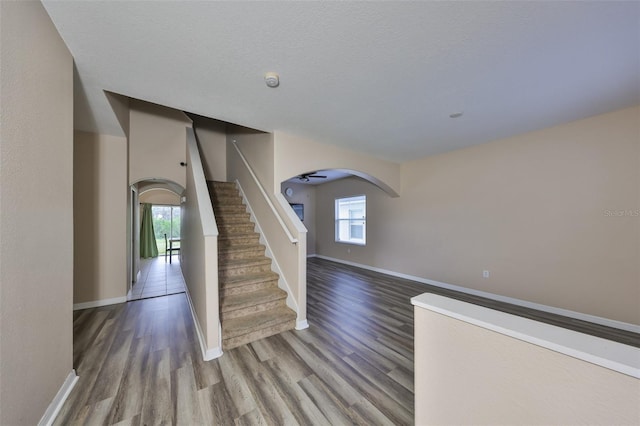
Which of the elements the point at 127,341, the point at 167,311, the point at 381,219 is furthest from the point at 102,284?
the point at 381,219

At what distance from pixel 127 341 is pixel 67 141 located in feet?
6.64

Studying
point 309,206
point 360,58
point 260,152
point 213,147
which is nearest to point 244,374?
point 360,58

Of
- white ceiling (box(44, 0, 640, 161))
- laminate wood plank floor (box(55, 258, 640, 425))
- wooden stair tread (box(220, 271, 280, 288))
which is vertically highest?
white ceiling (box(44, 0, 640, 161))

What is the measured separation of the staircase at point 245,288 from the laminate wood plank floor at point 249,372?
0.48ft

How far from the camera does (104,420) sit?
1.42m

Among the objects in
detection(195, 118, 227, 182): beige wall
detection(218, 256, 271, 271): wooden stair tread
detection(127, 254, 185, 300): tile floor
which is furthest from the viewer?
detection(195, 118, 227, 182): beige wall

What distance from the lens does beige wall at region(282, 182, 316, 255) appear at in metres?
7.19

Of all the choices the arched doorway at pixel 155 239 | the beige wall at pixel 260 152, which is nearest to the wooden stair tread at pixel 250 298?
the beige wall at pixel 260 152

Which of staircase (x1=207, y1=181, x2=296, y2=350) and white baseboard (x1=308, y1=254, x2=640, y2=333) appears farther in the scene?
white baseboard (x1=308, y1=254, x2=640, y2=333)

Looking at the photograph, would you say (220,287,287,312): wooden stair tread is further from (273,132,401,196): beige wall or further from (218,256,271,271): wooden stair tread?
(273,132,401,196): beige wall

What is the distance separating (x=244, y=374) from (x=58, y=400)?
120 cm

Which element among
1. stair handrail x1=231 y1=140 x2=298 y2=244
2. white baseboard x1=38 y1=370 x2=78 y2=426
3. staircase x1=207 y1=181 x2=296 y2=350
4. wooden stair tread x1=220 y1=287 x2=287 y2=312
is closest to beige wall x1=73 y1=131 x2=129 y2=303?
staircase x1=207 y1=181 x2=296 y2=350

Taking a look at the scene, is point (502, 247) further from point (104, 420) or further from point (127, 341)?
point (127, 341)

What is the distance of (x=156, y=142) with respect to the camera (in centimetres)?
387
